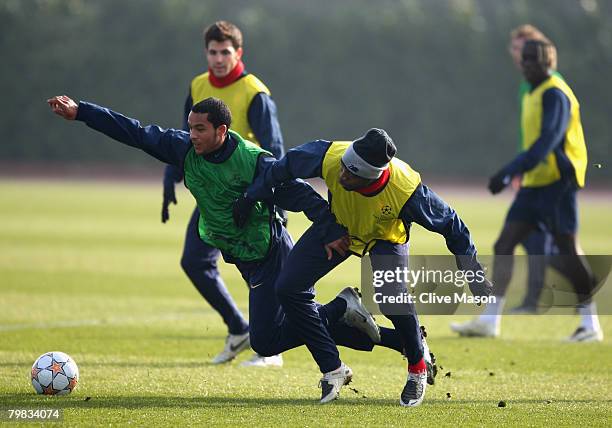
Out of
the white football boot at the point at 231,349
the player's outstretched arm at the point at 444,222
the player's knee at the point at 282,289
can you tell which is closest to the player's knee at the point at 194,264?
the white football boot at the point at 231,349

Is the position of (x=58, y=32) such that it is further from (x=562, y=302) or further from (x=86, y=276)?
(x=562, y=302)

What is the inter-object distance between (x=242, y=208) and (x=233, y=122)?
2.15 meters

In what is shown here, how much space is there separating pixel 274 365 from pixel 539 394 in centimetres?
214

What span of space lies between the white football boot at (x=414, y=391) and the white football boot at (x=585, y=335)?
3946 millimetres

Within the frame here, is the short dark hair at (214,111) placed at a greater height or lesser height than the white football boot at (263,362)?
greater

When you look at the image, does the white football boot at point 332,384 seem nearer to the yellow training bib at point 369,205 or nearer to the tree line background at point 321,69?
the yellow training bib at point 369,205

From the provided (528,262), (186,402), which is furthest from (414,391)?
(528,262)

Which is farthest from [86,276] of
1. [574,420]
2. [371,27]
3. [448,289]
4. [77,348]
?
[371,27]

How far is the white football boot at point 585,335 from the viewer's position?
34.9ft

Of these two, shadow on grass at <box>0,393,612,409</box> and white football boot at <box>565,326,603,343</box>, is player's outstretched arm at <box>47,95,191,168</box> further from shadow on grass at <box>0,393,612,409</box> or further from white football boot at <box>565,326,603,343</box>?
white football boot at <box>565,326,603,343</box>

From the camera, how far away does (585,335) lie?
10.7 metres

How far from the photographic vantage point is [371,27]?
49.4 meters

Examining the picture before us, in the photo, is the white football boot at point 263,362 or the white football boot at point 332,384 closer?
the white football boot at point 332,384

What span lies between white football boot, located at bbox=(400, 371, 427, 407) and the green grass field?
3.6 inches
